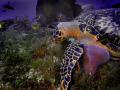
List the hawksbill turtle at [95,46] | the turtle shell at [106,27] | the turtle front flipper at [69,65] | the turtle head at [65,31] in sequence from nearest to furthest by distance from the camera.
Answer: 1. the turtle front flipper at [69,65]
2. the hawksbill turtle at [95,46]
3. the turtle shell at [106,27]
4. the turtle head at [65,31]

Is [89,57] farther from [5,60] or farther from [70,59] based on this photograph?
[5,60]

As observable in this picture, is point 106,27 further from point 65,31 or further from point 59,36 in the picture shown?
point 59,36

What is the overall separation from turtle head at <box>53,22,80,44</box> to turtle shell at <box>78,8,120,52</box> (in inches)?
17.4

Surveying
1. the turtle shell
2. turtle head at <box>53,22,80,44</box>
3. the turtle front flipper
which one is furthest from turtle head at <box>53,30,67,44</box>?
the turtle front flipper

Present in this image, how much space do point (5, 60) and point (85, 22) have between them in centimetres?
293

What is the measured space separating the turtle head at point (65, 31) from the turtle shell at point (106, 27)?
1.45 feet

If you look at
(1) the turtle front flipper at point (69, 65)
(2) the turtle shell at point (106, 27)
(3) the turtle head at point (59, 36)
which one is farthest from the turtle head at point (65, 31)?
(1) the turtle front flipper at point (69, 65)

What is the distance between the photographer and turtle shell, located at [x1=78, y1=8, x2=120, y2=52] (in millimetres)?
1951

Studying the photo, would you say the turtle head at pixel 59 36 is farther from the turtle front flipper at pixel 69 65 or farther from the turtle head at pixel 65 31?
the turtle front flipper at pixel 69 65

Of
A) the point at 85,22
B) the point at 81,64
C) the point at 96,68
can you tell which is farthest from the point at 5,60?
the point at 85,22

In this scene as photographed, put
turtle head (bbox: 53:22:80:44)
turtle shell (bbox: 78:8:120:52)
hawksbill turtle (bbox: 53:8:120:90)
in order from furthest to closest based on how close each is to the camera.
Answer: turtle head (bbox: 53:22:80:44) → turtle shell (bbox: 78:8:120:52) → hawksbill turtle (bbox: 53:8:120:90)

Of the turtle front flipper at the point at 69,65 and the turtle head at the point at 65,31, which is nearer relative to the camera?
the turtle front flipper at the point at 69,65

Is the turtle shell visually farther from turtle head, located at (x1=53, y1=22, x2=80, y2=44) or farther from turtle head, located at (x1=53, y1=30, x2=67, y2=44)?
turtle head, located at (x1=53, y1=30, x2=67, y2=44)

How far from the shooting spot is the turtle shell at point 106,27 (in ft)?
6.40
